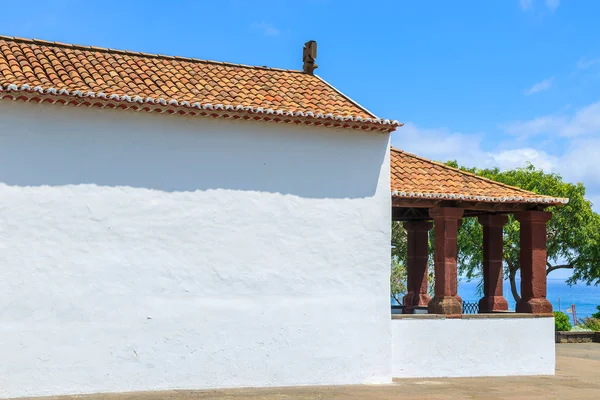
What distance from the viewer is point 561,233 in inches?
1355

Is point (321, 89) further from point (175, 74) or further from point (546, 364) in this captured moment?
point (546, 364)

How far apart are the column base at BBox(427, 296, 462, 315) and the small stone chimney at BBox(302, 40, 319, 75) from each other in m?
5.14

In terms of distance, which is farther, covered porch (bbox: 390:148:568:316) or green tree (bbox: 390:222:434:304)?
green tree (bbox: 390:222:434:304)

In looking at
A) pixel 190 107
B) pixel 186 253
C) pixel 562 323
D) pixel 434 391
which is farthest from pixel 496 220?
pixel 562 323

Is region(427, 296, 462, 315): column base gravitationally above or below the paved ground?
above

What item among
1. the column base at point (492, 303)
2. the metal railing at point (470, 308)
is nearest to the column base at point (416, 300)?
the metal railing at point (470, 308)

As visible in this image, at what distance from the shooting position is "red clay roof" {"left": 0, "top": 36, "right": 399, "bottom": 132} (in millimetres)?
12148

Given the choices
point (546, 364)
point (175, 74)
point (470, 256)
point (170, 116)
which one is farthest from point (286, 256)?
point (470, 256)

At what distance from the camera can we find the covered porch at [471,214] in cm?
1498

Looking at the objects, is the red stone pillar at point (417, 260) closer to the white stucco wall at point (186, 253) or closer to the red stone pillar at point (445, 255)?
the red stone pillar at point (445, 255)

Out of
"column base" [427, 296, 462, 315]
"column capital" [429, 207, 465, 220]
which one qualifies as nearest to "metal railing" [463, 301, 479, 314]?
"column base" [427, 296, 462, 315]

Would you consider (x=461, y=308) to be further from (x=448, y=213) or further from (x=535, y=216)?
(x=535, y=216)

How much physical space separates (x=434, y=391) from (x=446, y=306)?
90.6 inches

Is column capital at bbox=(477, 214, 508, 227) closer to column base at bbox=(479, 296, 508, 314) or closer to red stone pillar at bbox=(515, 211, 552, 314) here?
red stone pillar at bbox=(515, 211, 552, 314)
